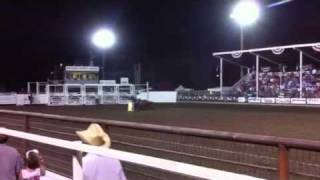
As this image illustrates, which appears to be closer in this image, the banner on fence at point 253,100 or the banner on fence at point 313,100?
the banner on fence at point 313,100

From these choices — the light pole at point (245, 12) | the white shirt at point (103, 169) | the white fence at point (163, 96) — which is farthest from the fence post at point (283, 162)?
the white fence at point (163, 96)

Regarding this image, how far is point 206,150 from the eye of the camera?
250 inches

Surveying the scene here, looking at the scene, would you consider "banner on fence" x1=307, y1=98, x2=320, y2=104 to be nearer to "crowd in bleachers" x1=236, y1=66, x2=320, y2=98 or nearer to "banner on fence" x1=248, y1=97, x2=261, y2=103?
"crowd in bleachers" x1=236, y1=66, x2=320, y2=98

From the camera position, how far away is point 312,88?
47.2 m

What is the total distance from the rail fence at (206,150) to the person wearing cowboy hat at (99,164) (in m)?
0.55

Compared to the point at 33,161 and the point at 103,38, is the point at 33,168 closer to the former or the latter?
the point at 33,161

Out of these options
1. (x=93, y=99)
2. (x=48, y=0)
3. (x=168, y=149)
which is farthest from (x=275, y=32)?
(x=168, y=149)

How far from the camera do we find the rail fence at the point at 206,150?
4301 millimetres

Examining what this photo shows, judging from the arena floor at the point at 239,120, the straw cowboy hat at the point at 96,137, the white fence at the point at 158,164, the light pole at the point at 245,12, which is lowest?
the arena floor at the point at 239,120

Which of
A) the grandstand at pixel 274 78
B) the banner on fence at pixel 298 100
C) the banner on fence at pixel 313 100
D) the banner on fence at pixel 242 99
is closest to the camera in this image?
the banner on fence at pixel 313 100

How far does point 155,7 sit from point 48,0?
38.7 ft

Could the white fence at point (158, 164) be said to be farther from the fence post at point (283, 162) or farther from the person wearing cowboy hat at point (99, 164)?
the fence post at point (283, 162)

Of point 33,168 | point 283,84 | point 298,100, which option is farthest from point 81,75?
point 33,168

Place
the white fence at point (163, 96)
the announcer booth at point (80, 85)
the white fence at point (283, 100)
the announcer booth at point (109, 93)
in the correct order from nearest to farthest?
the white fence at point (283, 100) < the announcer booth at point (80, 85) < the announcer booth at point (109, 93) < the white fence at point (163, 96)
